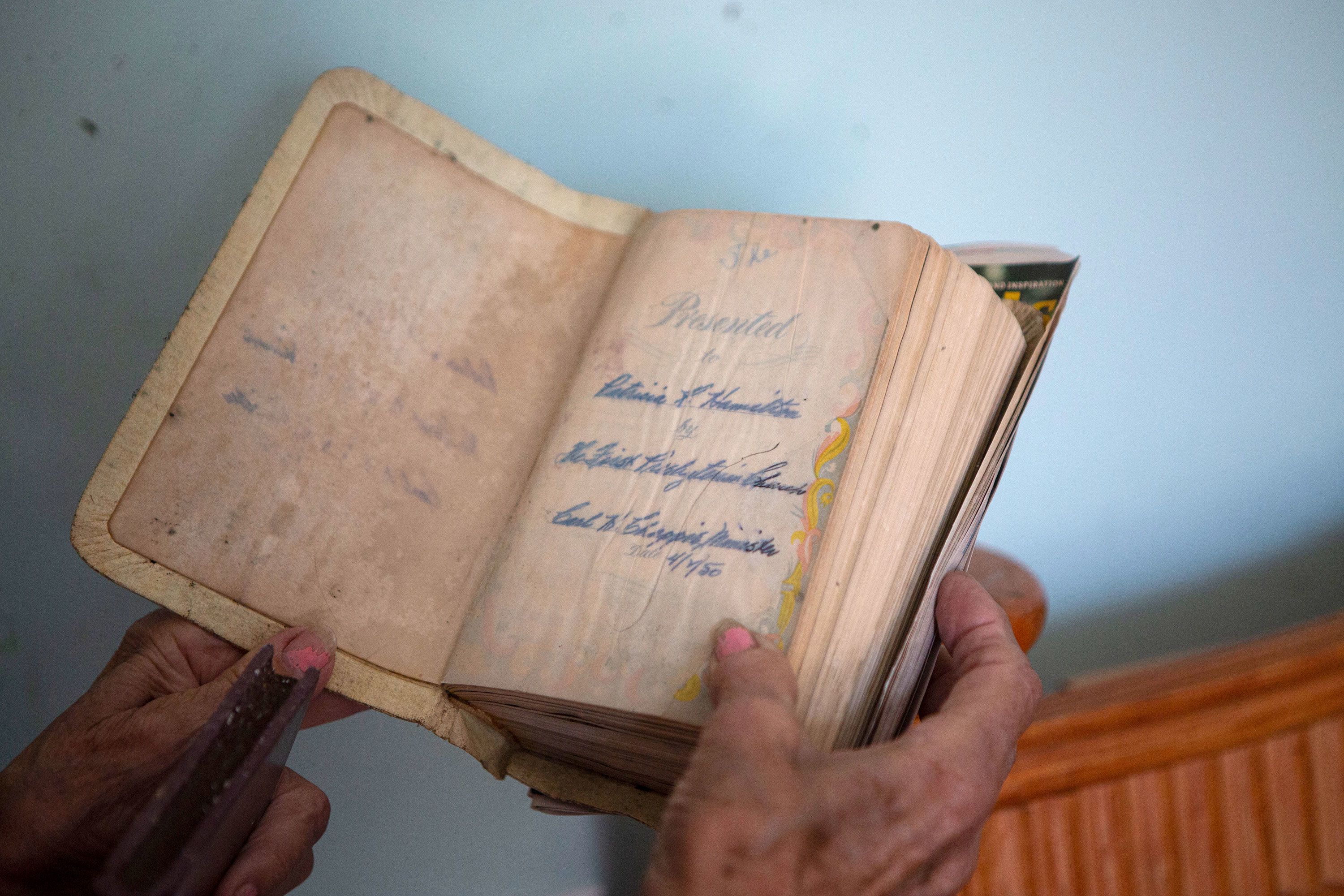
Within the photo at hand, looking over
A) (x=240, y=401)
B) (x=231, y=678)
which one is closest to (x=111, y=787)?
(x=231, y=678)

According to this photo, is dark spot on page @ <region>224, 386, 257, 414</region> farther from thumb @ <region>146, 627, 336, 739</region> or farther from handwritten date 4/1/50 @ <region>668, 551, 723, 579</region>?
handwritten date 4/1/50 @ <region>668, 551, 723, 579</region>

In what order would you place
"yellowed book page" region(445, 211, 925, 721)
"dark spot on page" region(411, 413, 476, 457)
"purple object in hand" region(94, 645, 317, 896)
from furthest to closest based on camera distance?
"dark spot on page" region(411, 413, 476, 457) → "yellowed book page" region(445, 211, 925, 721) → "purple object in hand" region(94, 645, 317, 896)

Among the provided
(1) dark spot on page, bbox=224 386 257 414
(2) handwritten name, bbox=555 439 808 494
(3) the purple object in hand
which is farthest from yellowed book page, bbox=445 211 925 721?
(1) dark spot on page, bbox=224 386 257 414

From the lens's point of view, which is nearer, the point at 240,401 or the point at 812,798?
the point at 812,798

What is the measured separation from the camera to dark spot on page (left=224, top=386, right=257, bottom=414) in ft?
1.90

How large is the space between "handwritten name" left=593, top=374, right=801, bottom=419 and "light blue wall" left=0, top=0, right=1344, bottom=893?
0.33 metres

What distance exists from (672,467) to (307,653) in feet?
0.98

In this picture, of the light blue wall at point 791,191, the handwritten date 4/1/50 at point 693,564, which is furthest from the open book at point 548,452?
the light blue wall at point 791,191

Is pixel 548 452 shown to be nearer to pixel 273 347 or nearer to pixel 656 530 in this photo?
pixel 656 530

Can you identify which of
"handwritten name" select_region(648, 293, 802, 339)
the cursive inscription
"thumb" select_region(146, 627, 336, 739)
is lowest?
"thumb" select_region(146, 627, 336, 739)

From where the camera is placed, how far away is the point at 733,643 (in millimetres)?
472

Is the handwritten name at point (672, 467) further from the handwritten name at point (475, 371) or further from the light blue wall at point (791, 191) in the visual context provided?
the light blue wall at point (791, 191)

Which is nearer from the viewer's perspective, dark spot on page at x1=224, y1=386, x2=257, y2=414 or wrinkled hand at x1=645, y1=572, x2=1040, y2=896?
wrinkled hand at x1=645, y1=572, x2=1040, y2=896

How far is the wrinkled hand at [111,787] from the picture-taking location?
518mm
